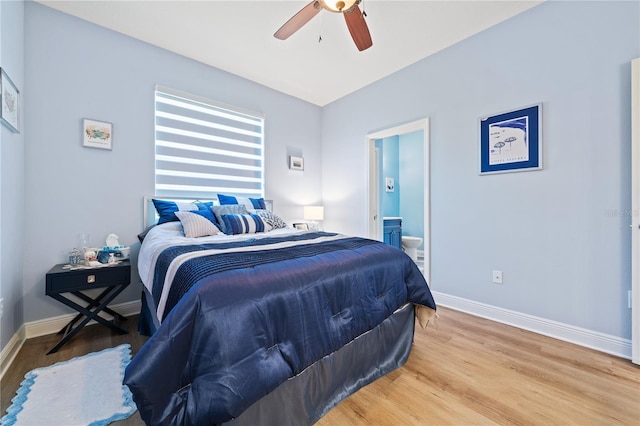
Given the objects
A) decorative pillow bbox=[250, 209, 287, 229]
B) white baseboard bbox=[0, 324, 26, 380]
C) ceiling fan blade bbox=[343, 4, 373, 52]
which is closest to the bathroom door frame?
ceiling fan blade bbox=[343, 4, 373, 52]

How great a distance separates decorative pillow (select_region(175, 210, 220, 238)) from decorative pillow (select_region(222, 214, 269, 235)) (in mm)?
123

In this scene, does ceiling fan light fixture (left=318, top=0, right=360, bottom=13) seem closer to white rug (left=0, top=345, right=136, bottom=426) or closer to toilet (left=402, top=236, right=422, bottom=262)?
white rug (left=0, top=345, right=136, bottom=426)

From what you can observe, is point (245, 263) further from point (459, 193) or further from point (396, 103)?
point (396, 103)

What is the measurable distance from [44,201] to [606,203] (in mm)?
4580

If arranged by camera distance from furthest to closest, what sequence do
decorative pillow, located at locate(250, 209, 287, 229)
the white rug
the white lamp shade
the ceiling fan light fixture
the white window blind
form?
the white lamp shade < the white window blind < decorative pillow, located at locate(250, 209, 287, 229) < the ceiling fan light fixture < the white rug

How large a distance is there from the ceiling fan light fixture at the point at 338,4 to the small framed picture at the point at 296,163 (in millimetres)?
2405

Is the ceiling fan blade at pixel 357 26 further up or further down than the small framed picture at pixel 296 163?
further up

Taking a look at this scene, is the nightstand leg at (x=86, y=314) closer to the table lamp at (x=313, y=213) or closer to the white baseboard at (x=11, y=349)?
the white baseboard at (x=11, y=349)

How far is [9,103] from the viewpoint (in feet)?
5.99

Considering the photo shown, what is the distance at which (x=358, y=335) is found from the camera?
4.93ft

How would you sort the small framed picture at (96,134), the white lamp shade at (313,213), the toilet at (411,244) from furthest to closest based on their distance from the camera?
1. the toilet at (411,244)
2. the white lamp shade at (313,213)
3. the small framed picture at (96,134)

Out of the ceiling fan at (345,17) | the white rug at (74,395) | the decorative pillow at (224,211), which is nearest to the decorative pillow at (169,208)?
the decorative pillow at (224,211)

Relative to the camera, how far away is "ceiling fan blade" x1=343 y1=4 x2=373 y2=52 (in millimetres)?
1814

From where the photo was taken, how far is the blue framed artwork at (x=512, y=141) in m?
2.30
